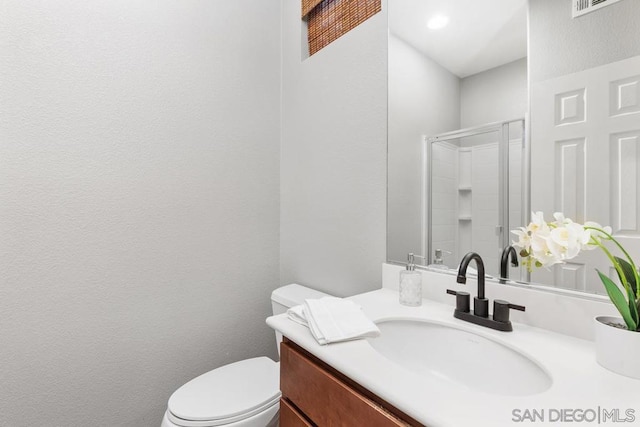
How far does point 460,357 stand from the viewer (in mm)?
821

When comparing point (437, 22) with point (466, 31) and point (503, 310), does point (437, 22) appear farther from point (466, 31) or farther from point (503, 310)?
point (503, 310)

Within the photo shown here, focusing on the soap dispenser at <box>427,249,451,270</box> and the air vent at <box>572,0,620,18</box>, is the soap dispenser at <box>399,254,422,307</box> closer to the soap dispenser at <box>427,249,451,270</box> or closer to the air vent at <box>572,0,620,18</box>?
the soap dispenser at <box>427,249,451,270</box>

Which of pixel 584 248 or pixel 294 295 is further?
pixel 294 295

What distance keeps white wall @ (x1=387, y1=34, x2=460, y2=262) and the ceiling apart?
37 millimetres

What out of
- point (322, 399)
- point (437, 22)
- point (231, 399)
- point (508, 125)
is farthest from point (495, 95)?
point (231, 399)

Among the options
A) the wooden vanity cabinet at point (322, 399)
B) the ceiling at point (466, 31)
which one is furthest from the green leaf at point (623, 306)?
the ceiling at point (466, 31)

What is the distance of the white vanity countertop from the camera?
0.47m

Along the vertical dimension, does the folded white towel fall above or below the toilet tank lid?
above

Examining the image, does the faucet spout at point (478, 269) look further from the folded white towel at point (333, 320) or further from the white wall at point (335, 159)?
the white wall at point (335, 159)

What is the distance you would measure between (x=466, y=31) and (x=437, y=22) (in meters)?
0.12

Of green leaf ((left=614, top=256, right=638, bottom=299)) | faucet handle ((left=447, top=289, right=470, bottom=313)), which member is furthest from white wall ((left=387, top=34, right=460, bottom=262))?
green leaf ((left=614, top=256, right=638, bottom=299))

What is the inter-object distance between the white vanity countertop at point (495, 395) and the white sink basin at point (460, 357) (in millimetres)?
20

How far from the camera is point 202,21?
4.95ft

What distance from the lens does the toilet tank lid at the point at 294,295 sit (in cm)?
145
